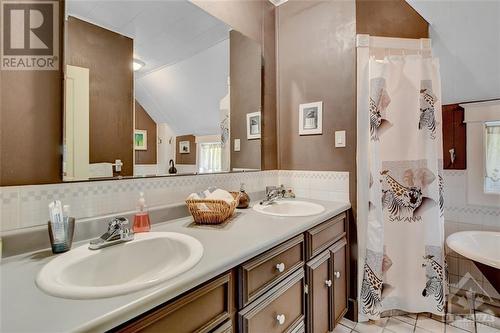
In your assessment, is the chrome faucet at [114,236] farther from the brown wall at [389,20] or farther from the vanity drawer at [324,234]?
the brown wall at [389,20]

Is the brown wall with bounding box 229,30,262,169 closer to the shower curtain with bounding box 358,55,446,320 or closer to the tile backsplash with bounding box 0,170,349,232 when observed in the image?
the tile backsplash with bounding box 0,170,349,232

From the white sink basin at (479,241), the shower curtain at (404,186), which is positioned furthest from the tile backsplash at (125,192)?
the white sink basin at (479,241)

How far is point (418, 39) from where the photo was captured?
1.81m

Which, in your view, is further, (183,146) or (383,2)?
(383,2)

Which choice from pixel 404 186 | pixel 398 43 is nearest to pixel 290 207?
pixel 404 186

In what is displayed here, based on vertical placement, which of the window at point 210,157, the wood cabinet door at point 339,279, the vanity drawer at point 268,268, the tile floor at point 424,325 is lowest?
the tile floor at point 424,325

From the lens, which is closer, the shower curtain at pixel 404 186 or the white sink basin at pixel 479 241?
the shower curtain at pixel 404 186

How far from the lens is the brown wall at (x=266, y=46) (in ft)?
6.05

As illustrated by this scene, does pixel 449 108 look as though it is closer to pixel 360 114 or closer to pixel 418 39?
pixel 418 39

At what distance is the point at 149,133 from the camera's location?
1.29 m

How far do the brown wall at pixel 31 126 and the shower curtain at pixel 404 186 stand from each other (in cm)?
172

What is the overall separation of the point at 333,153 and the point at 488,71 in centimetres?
Answer: 152

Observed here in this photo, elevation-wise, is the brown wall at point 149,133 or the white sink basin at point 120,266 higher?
the brown wall at point 149,133

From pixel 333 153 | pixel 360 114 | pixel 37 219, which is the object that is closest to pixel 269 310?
pixel 37 219
